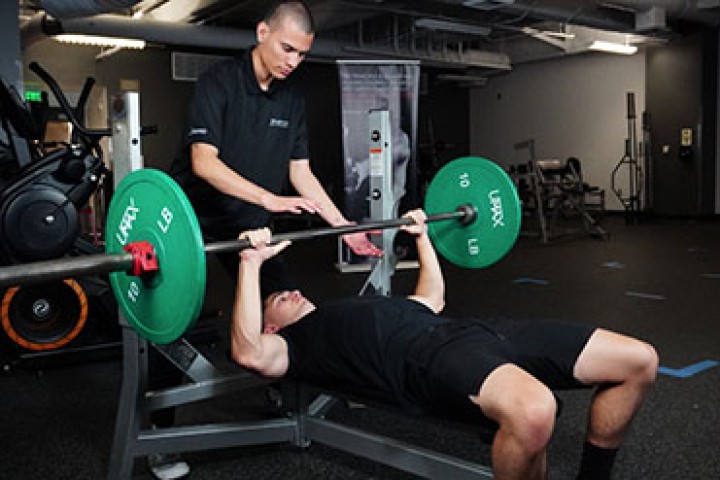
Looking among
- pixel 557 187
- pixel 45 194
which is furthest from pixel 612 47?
pixel 45 194

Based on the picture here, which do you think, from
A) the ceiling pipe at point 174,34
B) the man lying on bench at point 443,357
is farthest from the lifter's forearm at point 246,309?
the ceiling pipe at point 174,34

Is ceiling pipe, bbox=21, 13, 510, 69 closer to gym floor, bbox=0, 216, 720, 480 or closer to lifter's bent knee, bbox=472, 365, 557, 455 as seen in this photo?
gym floor, bbox=0, 216, 720, 480

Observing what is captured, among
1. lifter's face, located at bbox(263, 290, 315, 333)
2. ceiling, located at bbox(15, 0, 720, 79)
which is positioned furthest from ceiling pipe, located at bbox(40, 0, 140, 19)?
lifter's face, located at bbox(263, 290, 315, 333)

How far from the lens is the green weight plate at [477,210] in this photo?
7.23 feet

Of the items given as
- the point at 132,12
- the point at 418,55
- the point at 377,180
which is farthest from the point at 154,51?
the point at 377,180

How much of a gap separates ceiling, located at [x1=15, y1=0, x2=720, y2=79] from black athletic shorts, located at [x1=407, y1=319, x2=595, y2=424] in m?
4.84

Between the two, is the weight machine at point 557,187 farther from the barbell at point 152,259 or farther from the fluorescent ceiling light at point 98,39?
the barbell at point 152,259

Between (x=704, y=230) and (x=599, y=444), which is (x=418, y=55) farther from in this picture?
(x=599, y=444)

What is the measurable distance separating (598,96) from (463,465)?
9301mm

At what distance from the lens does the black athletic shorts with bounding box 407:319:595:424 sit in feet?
4.55

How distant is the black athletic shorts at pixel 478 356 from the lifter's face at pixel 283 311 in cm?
41

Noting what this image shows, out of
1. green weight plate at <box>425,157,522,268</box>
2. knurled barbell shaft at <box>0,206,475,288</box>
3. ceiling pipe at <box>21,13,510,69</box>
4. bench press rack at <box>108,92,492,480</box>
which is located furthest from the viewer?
ceiling pipe at <box>21,13,510,69</box>

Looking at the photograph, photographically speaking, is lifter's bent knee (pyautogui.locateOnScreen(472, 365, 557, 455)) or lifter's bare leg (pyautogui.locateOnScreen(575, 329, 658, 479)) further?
lifter's bare leg (pyautogui.locateOnScreen(575, 329, 658, 479))

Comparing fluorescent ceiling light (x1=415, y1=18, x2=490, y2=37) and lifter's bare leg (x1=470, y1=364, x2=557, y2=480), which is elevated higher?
fluorescent ceiling light (x1=415, y1=18, x2=490, y2=37)
